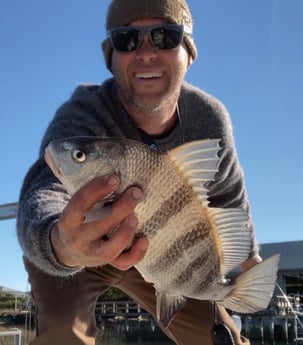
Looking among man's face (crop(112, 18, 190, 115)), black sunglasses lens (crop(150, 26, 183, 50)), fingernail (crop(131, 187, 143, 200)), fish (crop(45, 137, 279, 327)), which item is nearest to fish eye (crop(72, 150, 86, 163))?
fish (crop(45, 137, 279, 327))

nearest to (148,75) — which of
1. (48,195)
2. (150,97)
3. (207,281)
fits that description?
(150,97)

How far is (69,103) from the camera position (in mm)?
3281

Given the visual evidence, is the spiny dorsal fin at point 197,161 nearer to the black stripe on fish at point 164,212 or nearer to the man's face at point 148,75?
the black stripe on fish at point 164,212

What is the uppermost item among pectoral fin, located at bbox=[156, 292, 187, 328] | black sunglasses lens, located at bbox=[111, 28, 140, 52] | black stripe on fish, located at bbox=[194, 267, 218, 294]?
black sunglasses lens, located at bbox=[111, 28, 140, 52]

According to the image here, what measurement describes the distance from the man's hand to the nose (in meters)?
1.53

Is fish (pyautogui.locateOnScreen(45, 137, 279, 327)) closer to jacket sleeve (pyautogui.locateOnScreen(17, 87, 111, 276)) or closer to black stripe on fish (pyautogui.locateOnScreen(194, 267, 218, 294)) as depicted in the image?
black stripe on fish (pyautogui.locateOnScreen(194, 267, 218, 294))

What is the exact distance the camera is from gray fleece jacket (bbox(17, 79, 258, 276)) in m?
2.36

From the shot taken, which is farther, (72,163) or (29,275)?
(29,275)

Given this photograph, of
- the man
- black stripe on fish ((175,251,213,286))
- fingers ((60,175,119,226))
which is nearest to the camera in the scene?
fingers ((60,175,119,226))

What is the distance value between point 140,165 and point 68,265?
64 centimetres

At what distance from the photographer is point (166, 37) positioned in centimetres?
331

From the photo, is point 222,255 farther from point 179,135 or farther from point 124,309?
point 124,309

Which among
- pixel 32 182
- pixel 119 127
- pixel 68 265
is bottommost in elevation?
pixel 68 265

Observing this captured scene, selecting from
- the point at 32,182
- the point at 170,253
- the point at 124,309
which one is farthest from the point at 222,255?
the point at 124,309
